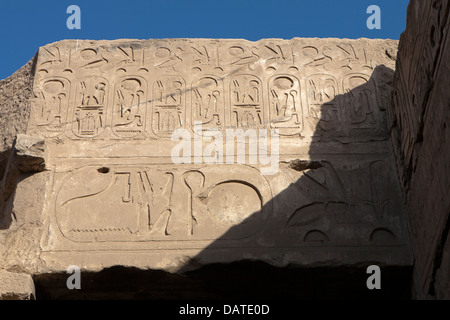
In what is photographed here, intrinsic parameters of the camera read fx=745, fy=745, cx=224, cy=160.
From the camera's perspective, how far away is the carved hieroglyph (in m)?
5.24

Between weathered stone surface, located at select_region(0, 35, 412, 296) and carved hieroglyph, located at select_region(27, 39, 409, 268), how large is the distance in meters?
0.01

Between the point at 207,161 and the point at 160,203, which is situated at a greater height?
the point at 207,161

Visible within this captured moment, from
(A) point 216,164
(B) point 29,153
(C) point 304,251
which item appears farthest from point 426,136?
(B) point 29,153

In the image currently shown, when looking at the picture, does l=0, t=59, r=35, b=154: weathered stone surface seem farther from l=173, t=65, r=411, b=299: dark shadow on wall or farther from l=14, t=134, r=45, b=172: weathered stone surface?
l=173, t=65, r=411, b=299: dark shadow on wall

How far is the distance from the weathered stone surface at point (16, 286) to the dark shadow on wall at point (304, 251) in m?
0.11

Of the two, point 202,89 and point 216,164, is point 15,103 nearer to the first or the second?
point 202,89

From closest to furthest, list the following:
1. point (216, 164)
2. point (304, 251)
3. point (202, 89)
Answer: point (304, 251) < point (216, 164) < point (202, 89)

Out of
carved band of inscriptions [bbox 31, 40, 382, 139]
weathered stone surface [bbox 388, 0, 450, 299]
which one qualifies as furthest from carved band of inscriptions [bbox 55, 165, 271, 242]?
weathered stone surface [bbox 388, 0, 450, 299]

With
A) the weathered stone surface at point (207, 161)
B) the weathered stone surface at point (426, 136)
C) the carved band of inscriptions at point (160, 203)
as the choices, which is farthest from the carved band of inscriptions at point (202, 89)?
the weathered stone surface at point (426, 136)

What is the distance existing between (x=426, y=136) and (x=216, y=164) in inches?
62.8

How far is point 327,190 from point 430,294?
116 centimetres

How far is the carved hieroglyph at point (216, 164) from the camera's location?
17.2 ft

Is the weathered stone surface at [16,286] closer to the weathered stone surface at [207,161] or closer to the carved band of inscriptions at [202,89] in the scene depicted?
the weathered stone surface at [207,161]

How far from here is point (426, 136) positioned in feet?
16.0
